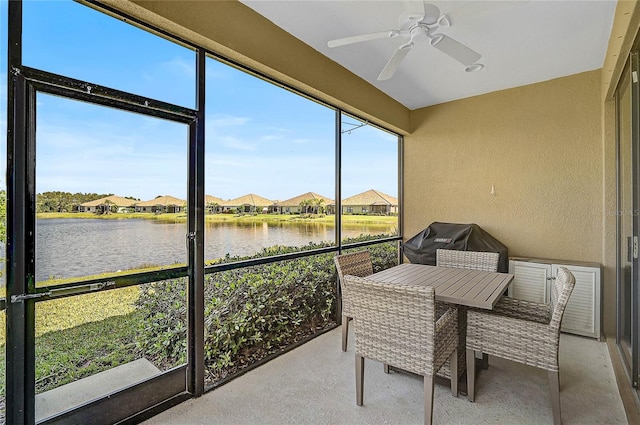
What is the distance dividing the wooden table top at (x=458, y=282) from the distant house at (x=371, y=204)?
1.06 meters

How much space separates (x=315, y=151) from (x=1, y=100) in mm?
2466

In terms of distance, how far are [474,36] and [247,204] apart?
8.11 feet

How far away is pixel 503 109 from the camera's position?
4062mm

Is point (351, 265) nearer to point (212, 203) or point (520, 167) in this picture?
point (212, 203)

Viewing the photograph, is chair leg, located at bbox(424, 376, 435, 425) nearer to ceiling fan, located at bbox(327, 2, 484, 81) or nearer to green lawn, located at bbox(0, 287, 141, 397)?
green lawn, located at bbox(0, 287, 141, 397)

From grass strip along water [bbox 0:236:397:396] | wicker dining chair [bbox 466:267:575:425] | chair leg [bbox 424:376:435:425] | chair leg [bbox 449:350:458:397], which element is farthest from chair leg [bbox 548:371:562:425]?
grass strip along water [bbox 0:236:397:396]

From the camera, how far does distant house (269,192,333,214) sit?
3125 millimetres

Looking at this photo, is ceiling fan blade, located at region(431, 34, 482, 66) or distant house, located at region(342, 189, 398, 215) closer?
ceiling fan blade, located at region(431, 34, 482, 66)

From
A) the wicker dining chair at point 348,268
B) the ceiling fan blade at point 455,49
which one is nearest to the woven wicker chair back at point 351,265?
the wicker dining chair at point 348,268

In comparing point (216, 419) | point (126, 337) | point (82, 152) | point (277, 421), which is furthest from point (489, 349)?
point (82, 152)

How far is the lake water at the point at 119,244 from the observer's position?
1.69 meters

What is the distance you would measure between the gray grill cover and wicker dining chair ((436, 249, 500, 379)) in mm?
580

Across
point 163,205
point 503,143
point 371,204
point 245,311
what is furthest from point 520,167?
point 163,205

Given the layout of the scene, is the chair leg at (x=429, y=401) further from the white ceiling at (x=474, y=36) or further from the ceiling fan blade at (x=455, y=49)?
the ceiling fan blade at (x=455, y=49)
